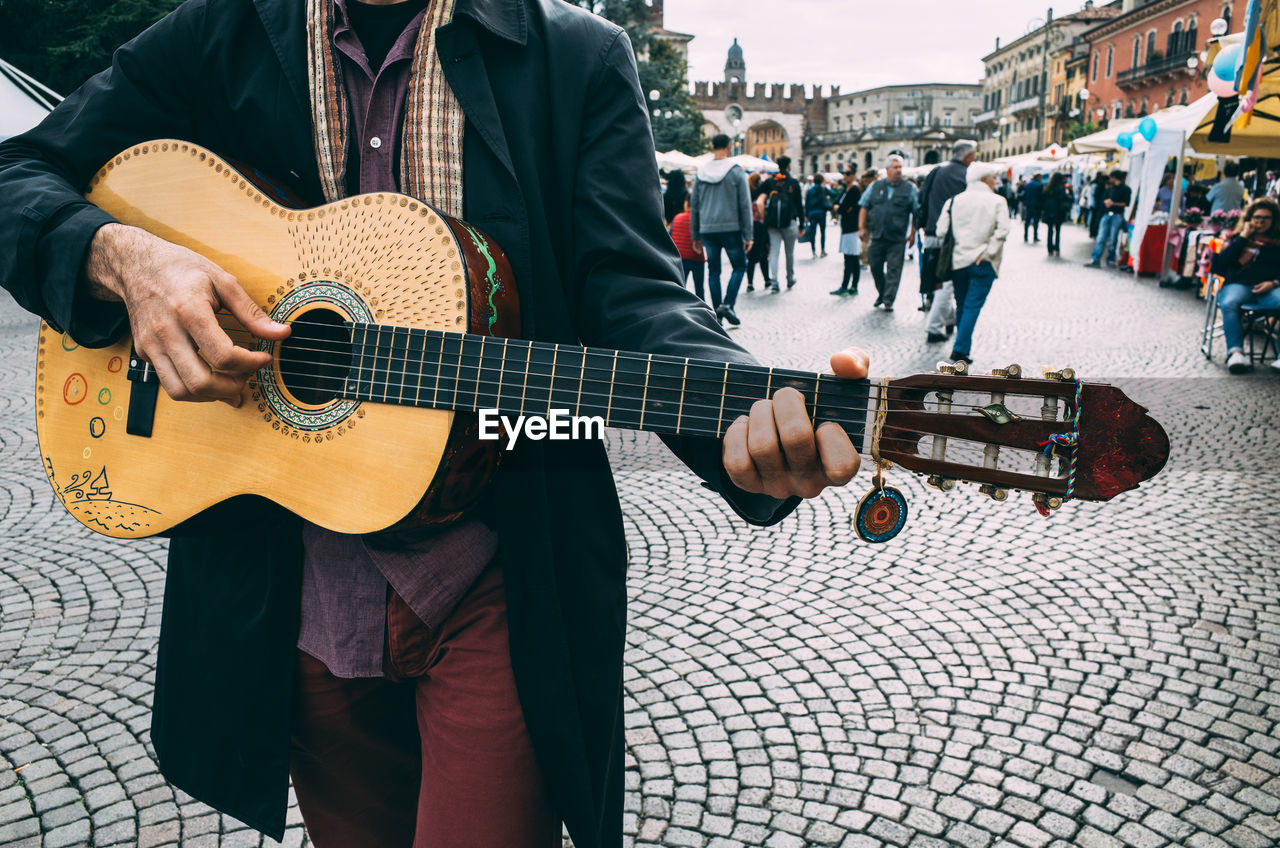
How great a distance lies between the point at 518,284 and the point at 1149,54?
65833 mm

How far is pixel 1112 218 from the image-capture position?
1902 centimetres

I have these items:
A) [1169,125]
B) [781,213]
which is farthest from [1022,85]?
[781,213]

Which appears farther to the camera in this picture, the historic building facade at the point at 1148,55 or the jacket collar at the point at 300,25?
the historic building facade at the point at 1148,55

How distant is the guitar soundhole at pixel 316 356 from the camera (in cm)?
152

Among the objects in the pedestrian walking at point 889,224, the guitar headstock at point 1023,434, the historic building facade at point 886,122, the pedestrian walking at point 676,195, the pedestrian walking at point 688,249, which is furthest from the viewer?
the historic building facade at point 886,122

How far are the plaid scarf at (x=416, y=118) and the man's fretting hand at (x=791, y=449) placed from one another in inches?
24.2

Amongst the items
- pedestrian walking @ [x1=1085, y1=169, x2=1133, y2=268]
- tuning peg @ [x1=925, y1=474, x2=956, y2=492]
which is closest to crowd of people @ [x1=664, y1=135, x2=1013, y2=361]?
pedestrian walking @ [x1=1085, y1=169, x2=1133, y2=268]

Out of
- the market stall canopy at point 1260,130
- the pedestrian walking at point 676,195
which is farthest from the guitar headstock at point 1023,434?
the pedestrian walking at point 676,195

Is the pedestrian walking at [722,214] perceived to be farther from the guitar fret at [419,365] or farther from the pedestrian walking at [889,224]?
the guitar fret at [419,365]

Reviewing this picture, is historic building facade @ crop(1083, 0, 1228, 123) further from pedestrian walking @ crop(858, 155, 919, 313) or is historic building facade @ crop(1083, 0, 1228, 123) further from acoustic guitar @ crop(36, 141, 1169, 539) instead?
acoustic guitar @ crop(36, 141, 1169, 539)

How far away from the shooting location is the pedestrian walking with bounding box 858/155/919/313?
11.8 meters

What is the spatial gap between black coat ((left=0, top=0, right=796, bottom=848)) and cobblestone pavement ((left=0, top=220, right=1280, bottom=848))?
1.24 m

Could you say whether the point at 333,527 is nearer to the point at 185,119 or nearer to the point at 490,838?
the point at 490,838

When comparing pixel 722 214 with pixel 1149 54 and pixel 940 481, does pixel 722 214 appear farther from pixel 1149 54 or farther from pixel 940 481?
pixel 1149 54
